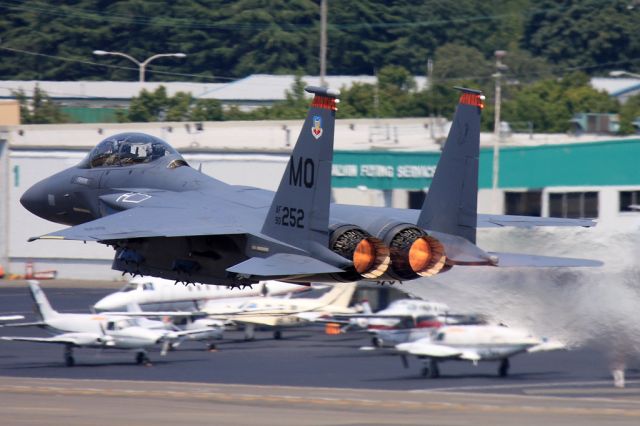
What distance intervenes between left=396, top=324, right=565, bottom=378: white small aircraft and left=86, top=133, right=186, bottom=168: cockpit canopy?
22.6 m

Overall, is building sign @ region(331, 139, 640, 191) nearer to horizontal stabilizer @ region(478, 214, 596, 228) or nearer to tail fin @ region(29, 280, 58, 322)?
tail fin @ region(29, 280, 58, 322)

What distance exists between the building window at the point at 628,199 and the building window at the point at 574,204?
133 centimetres

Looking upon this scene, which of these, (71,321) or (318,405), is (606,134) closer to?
(71,321)

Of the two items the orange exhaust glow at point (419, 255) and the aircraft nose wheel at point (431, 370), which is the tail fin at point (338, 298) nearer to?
the aircraft nose wheel at point (431, 370)

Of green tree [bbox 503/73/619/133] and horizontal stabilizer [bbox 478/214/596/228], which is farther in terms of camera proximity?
green tree [bbox 503/73/619/133]

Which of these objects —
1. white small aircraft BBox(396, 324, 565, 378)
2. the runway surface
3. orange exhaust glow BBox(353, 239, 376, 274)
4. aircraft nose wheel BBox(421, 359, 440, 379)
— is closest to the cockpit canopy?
orange exhaust glow BBox(353, 239, 376, 274)

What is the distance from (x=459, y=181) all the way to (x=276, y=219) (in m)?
3.98

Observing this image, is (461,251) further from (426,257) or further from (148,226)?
(148,226)

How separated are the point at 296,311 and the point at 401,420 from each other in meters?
24.5

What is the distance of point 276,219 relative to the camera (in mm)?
23844

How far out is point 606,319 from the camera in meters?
29.1

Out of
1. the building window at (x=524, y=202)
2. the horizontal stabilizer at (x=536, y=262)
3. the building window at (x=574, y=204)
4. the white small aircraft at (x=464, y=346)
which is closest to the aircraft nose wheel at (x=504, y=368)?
the white small aircraft at (x=464, y=346)

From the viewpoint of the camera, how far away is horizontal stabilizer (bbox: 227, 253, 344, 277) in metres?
22.4

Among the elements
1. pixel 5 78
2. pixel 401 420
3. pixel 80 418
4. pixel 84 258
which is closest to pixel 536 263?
pixel 401 420
